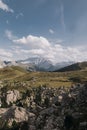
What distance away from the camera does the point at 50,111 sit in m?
161

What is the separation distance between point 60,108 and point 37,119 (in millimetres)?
15349

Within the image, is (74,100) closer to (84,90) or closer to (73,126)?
(84,90)

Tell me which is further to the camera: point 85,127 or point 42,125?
point 42,125

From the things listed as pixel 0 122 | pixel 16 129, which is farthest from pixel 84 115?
pixel 0 122

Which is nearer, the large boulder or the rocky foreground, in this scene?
the rocky foreground

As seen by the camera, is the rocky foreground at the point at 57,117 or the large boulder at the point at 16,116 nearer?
the rocky foreground at the point at 57,117

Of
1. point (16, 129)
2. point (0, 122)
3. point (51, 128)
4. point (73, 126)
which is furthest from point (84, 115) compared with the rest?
point (0, 122)

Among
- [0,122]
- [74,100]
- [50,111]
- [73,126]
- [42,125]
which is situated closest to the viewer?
[73,126]

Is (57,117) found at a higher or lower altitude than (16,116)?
higher

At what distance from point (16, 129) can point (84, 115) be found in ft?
144

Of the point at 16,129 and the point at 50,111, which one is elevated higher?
the point at 50,111

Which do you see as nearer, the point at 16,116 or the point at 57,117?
the point at 57,117

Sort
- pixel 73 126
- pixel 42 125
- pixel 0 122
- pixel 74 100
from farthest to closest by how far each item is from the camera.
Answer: pixel 0 122 < pixel 74 100 < pixel 42 125 < pixel 73 126

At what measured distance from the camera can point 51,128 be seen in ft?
460
